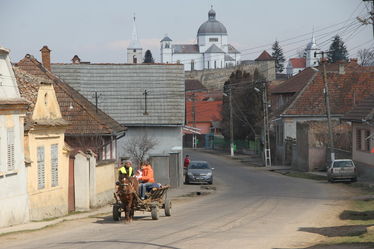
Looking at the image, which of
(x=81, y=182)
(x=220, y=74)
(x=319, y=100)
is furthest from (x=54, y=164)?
(x=220, y=74)

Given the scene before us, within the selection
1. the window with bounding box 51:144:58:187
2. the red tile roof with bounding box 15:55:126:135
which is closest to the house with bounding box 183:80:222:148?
the red tile roof with bounding box 15:55:126:135

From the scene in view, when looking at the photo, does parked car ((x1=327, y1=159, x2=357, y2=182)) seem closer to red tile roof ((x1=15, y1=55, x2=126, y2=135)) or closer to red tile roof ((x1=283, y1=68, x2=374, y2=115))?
red tile roof ((x1=15, y1=55, x2=126, y2=135))

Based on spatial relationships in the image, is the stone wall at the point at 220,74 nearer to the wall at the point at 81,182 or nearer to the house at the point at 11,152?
the wall at the point at 81,182

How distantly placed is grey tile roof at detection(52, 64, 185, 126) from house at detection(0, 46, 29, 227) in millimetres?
23429

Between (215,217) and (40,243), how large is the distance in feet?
24.6

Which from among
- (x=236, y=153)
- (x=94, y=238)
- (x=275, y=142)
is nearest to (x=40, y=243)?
(x=94, y=238)

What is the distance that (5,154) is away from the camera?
23031mm

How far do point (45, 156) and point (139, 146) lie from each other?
1924cm

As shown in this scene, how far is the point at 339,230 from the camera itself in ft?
65.1

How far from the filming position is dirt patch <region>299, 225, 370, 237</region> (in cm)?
1878

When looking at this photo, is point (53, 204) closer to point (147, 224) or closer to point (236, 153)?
point (147, 224)

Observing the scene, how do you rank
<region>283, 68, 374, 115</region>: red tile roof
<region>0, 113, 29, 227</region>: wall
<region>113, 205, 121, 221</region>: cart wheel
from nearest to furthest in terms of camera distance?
<region>0, 113, 29, 227</region>: wall
<region>113, 205, 121, 221</region>: cart wheel
<region>283, 68, 374, 115</region>: red tile roof

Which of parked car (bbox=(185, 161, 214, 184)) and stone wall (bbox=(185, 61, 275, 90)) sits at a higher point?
stone wall (bbox=(185, 61, 275, 90))

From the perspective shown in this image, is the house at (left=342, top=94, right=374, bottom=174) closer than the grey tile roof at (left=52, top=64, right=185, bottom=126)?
Yes
